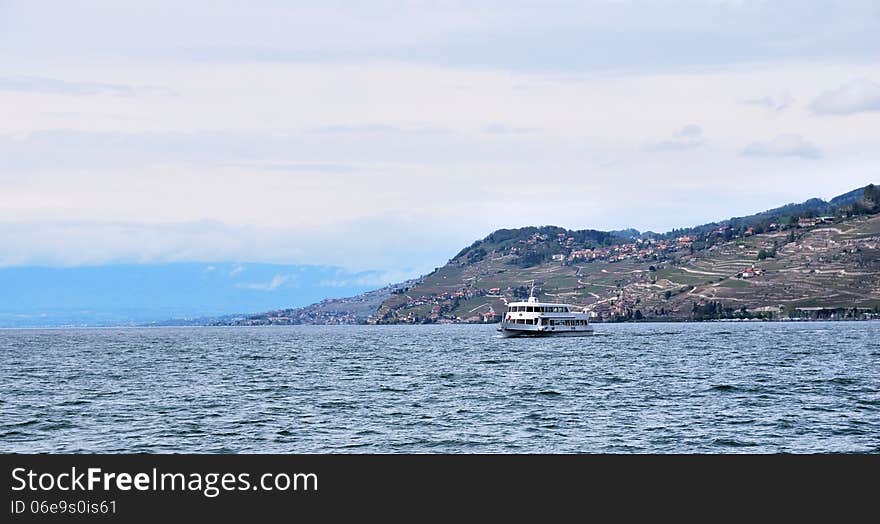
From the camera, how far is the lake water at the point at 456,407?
59469mm

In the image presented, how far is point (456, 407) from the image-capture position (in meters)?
77.8

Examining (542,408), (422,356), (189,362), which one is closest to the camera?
(542,408)

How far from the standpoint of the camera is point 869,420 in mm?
68250

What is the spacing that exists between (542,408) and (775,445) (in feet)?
71.7

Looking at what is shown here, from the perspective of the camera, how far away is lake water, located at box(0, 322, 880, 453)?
195 ft

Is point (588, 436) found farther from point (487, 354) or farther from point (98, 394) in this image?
point (487, 354)
